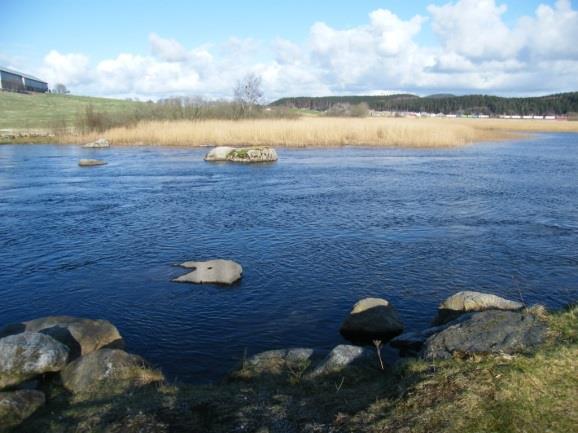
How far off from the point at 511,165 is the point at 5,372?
32.4 metres

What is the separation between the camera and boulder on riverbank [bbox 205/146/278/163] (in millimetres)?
36062

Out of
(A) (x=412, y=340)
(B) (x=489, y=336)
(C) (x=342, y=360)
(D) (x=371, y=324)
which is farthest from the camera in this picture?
(D) (x=371, y=324)

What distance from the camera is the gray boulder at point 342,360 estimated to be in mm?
7510

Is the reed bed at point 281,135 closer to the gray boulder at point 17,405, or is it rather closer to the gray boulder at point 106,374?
the gray boulder at point 106,374

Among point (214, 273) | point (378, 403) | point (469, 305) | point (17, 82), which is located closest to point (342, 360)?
point (378, 403)

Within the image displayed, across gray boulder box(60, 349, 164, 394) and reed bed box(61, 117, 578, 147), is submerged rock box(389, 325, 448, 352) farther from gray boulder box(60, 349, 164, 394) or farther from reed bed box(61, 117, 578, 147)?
reed bed box(61, 117, 578, 147)

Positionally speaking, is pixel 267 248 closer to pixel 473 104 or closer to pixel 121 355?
pixel 121 355

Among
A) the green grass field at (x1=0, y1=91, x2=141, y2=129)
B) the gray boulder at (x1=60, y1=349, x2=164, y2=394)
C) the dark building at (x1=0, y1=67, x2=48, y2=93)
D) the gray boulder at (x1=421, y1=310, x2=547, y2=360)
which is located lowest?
the gray boulder at (x1=60, y1=349, x2=164, y2=394)

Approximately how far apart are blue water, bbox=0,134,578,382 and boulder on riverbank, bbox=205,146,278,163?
19.4ft

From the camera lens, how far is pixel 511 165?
33844 millimetres

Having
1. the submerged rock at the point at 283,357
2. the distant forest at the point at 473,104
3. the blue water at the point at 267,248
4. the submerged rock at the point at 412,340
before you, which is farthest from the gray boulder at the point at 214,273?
the distant forest at the point at 473,104

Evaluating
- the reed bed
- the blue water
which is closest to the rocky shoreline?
the blue water

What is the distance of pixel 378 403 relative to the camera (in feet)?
19.0

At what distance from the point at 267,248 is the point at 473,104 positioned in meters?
175
